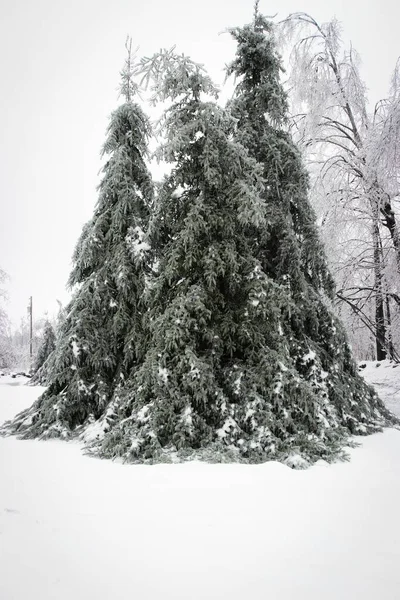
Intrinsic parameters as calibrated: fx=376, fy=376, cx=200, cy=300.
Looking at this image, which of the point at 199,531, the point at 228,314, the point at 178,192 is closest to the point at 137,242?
the point at 178,192

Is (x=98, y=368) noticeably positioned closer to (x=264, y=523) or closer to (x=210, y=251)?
(x=210, y=251)

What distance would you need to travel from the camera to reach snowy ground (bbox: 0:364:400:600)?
8.20 feet

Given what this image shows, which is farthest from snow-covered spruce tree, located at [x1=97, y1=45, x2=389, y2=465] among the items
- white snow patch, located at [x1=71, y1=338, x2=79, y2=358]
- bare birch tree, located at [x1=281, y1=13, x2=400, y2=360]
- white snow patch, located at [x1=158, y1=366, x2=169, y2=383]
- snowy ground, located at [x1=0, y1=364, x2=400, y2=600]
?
bare birch tree, located at [x1=281, y1=13, x2=400, y2=360]

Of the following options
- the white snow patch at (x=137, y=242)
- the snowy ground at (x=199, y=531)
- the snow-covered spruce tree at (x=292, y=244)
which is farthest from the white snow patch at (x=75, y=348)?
the snow-covered spruce tree at (x=292, y=244)

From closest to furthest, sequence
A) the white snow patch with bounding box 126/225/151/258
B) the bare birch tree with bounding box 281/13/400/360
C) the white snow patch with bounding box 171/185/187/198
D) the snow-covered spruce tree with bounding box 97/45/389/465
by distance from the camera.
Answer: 1. the snow-covered spruce tree with bounding box 97/45/389/465
2. the white snow patch with bounding box 171/185/187/198
3. the white snow patch with bounding box 126/225/151/258
4. the bare birch tree with bounding box 281/13/400/360

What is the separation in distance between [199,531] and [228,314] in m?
3.54

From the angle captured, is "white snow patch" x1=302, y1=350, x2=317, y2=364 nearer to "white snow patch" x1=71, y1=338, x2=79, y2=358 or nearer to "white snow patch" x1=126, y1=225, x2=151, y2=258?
"white snow patch" x1=126, y1=225, x2=151, y2=258

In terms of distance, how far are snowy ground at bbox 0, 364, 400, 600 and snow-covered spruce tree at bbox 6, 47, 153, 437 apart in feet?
6.53

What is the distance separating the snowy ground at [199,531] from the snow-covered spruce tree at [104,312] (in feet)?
6.53

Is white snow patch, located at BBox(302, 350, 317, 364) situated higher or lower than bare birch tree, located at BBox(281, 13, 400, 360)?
lower

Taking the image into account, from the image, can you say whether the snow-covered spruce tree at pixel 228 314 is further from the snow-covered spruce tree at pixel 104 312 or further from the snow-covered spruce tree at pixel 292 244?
the snow-covered spruce tree at pixel 104 312

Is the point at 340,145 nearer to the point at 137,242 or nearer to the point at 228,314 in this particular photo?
the point at 137,242

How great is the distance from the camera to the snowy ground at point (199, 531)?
2.50 meters

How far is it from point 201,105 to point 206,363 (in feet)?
13.8
